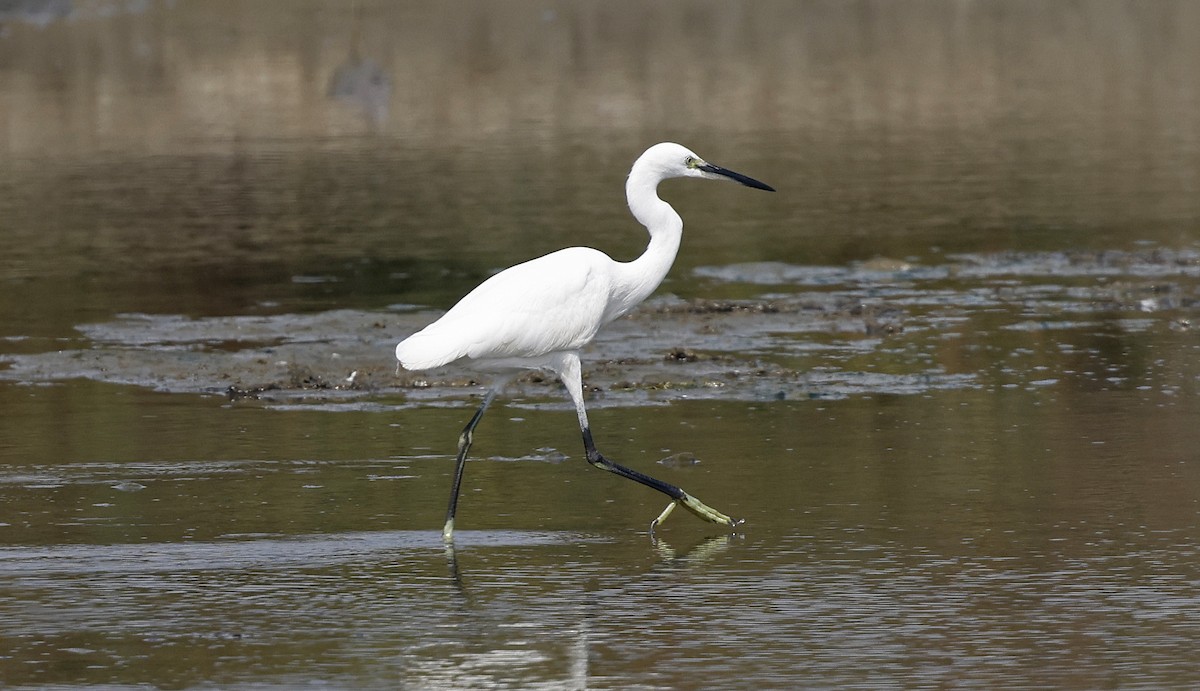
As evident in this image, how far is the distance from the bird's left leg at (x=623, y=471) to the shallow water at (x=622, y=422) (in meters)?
0.11

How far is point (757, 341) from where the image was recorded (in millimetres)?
13469

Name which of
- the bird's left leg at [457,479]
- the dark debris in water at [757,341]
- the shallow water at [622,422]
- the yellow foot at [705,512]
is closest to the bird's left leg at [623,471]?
the yellow foot at [705,512]

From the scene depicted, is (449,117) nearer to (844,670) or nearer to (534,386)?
(534,386)

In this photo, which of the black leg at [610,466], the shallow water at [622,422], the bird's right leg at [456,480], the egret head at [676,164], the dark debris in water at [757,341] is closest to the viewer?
the shallow water at [622,422]

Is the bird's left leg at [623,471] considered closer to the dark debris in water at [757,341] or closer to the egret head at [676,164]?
the egret head at [676,164]

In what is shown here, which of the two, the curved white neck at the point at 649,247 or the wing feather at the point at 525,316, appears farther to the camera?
the curved white neck at the point at 649,247

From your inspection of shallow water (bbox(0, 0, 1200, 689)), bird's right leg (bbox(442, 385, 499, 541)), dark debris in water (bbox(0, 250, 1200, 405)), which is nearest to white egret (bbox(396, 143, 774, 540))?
bird's right leg (bbox(442, 385, 499, 541))

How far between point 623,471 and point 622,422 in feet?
5.99

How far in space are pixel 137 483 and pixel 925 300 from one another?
683 centimetres

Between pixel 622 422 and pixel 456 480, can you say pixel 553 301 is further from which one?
pixel 622 422

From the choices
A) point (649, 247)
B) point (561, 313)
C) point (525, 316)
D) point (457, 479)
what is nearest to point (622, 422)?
point (649, 247)

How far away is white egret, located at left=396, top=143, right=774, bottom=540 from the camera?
29.2 ft

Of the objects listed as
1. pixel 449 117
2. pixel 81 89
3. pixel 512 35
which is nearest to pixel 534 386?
pixel 449 117

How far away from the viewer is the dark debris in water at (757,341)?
39.8 feet
